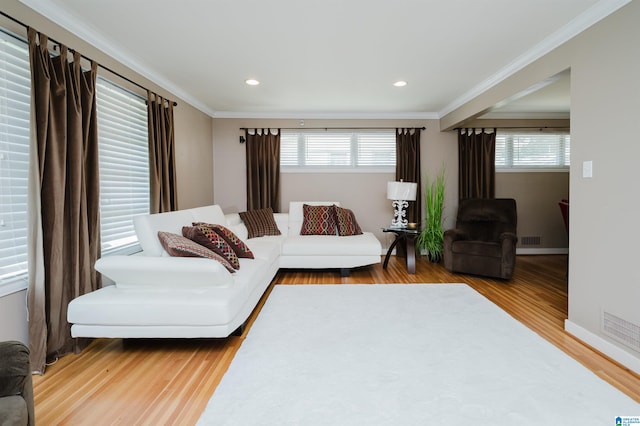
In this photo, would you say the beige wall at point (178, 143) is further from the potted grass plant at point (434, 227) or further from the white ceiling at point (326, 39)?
the potted grass plant at point (434, 227)

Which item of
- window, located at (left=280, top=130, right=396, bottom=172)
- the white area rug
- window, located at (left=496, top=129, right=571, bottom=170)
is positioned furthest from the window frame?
the white area rug

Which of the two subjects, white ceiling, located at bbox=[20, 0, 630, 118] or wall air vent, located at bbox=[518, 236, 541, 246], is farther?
wall air vent, located at bbox=[518, 236, 541, 246]

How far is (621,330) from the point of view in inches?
89.4

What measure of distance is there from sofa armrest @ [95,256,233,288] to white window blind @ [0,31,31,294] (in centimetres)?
46

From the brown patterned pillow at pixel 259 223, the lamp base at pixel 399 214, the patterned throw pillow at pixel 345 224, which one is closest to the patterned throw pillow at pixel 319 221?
the patterned throw pillow at pixel 345 224

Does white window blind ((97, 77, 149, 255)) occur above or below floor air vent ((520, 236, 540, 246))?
above

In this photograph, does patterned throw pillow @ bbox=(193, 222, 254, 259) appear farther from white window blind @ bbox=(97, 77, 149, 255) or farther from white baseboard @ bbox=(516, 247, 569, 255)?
white baseboard @ bbox=(516, 247, 569, 255)

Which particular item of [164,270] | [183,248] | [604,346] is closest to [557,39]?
[604,346]

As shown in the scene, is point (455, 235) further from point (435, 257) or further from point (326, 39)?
point (326, 39)

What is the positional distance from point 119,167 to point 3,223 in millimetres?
1246

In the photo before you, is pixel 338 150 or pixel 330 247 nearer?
pixel 330 247

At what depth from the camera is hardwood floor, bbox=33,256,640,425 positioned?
5.79ft

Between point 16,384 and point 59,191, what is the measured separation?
56.2 inches

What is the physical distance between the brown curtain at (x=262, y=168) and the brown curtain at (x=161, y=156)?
1685 millimetres
